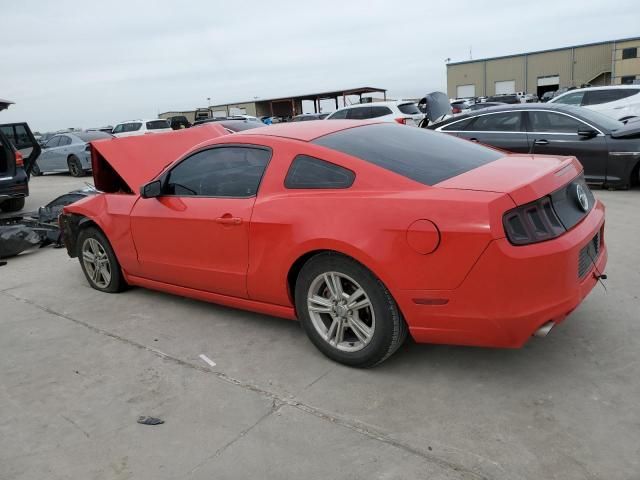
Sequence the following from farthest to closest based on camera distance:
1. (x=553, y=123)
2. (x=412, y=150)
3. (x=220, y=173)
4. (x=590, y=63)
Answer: (x=590, y=63) < (x=553, y=123) < (x=220, y=173) < (x=412, y=150)

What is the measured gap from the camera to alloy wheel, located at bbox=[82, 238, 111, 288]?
4.96 meters

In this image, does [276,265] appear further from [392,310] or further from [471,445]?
[471,445]

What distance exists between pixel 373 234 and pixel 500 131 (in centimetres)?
650

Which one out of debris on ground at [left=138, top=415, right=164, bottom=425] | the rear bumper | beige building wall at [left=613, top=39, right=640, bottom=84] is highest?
beige building wall at [left=613, top=39, right=640, bottom=84]

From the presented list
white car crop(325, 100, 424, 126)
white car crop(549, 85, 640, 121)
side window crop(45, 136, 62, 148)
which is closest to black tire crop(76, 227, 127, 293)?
white car crop(325, 100, 424, 126)

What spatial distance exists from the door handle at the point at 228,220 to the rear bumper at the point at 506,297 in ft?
4.13

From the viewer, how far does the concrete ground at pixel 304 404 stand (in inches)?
95.0

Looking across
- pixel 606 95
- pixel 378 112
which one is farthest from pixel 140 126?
pixel 606 95

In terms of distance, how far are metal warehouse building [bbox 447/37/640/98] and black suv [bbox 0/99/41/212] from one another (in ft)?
167

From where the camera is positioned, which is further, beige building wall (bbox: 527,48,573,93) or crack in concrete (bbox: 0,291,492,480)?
beige building wall (bbox: 527,48,573,93)

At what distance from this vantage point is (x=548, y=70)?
56750 mm

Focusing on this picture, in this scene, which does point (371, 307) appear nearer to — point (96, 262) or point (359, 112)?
point (96, 262)

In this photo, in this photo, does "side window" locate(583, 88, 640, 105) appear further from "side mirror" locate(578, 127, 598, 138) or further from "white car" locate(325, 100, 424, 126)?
"side mirror" locate(578, 127, 598, 138)

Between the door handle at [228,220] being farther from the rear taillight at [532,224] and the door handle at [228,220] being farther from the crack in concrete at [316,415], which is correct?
the rear taillight at [532,224]
